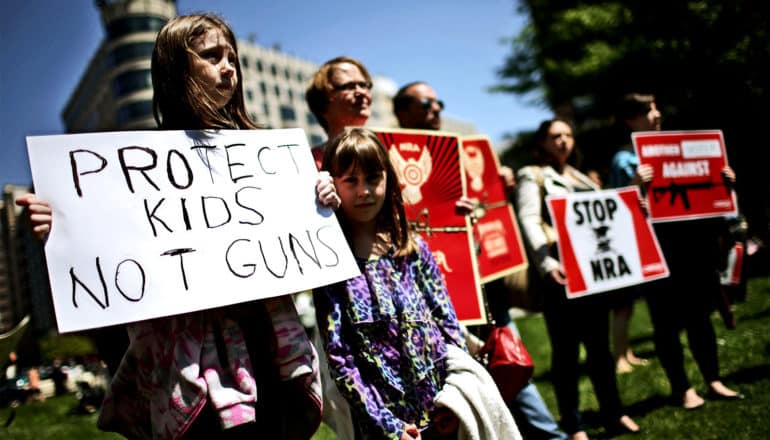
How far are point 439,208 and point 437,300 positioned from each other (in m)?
0.70

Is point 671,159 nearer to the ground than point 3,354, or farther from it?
farther from it

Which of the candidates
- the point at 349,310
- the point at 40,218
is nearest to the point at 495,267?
the point at 349,310

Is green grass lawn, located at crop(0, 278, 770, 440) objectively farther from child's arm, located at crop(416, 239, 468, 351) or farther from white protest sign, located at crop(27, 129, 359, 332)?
child's arm, located at crop(416, 239, 468, 351)

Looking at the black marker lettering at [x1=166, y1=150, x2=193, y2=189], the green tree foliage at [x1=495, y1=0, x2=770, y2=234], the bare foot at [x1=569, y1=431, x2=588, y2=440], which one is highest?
the green tree foliage at [x1=495, y1=0, x2=770, y2=234]

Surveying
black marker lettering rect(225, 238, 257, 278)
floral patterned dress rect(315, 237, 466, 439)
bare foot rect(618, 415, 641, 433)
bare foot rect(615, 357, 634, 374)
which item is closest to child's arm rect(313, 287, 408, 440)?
floral patterned dress rect(315, 237, 466, 439)

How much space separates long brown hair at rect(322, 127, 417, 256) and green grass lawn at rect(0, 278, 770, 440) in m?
1.83

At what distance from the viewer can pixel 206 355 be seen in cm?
148

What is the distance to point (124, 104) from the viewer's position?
157 feet

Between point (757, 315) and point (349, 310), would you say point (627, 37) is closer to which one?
point (757, 315)

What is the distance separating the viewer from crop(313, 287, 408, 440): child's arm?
1.96 m

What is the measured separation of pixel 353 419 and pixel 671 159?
3.06m

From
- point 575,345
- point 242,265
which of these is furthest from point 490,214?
point 242,265

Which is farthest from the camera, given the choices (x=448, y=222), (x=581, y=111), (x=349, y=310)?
(x=581, y=111)

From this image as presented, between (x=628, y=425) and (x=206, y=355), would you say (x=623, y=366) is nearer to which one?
(x=628, y=425)
